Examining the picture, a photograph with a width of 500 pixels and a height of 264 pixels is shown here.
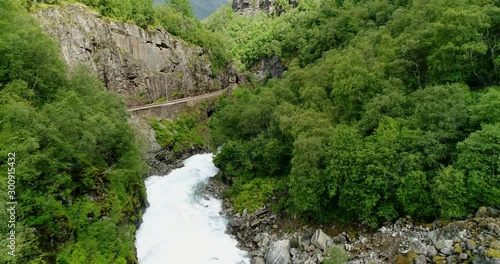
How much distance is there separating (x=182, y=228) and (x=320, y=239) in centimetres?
1573

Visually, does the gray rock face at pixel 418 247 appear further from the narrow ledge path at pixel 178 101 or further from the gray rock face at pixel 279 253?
the narrow ledge path at pixel 178 101

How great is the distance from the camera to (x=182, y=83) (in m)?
78.0

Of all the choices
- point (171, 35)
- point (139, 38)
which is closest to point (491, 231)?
point (139, 38)

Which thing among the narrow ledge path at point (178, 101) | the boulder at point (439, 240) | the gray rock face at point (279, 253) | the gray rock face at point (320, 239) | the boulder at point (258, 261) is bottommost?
the boulder at point (258, 261)

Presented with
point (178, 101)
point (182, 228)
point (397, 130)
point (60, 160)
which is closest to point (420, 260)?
point (397, 130)

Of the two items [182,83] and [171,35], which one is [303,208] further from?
[171,35]

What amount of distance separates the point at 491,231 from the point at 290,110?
81.4 ft

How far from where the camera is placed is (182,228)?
3612 cm

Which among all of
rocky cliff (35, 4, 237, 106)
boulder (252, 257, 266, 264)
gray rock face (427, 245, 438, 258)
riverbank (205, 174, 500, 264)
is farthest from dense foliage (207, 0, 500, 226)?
rocky cliff (35, 4, 237, 106)

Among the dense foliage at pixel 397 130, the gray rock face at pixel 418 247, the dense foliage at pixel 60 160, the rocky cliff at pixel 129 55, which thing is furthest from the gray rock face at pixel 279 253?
the rocky cliff at pixel 129 55

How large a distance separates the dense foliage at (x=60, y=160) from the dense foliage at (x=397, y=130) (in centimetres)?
1632

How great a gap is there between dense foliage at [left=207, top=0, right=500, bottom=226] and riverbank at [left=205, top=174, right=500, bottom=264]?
1.18 metres

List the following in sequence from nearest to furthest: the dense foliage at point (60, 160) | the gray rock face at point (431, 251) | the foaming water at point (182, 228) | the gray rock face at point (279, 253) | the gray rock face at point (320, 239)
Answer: the gray rock face at point (431, 251)
the dense foliage at point (60, 160)
the gray rock face at point (320, 239)
the gray rock face at point (279, 253)
the foaming water at point (182, 228)

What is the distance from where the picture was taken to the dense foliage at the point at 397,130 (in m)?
24.7
